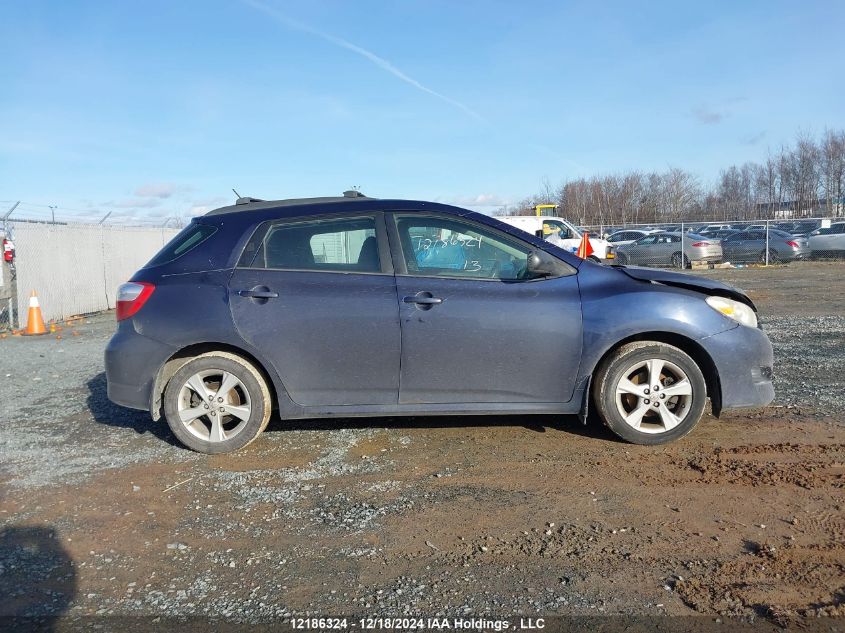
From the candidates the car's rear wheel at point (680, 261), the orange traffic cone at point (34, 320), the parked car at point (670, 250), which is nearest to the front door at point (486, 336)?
the orange traffic cone at point (34, 320)

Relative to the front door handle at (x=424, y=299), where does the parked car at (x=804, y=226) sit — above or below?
above

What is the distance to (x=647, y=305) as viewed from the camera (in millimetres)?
4676

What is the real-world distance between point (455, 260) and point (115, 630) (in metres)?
3.02

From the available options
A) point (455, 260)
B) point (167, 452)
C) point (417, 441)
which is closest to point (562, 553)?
point (417, 441)

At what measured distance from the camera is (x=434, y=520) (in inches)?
147

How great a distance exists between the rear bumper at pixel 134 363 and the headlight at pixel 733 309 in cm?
377

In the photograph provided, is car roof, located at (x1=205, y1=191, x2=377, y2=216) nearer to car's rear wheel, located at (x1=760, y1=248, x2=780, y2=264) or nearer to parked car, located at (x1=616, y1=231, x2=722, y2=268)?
parked car, located at (x1=616, y1=231, x2=722, y2=268)

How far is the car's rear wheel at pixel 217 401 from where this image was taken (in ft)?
15.8

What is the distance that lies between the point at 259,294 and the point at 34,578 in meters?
2.16

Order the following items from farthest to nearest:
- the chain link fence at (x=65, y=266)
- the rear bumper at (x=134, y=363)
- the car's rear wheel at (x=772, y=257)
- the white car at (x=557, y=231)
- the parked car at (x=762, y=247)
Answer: the car's rear wheel at (x=772, y=257) < the parked car at (x=762, y=247) < the white car at (x=557, y=231) < the chain link fence at (x=65, y=266) < the rear bumper at (x=134, y=363)

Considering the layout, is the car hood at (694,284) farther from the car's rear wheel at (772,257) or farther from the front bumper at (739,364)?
the car's rear wheel at (772,257)

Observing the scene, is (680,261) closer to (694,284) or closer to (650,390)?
(694,284)

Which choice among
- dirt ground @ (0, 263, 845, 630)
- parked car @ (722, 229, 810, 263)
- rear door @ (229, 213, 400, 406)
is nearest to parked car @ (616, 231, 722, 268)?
parked car @ (722, 229, 810, 263)

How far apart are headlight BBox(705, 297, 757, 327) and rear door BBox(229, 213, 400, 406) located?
2.19 meters
